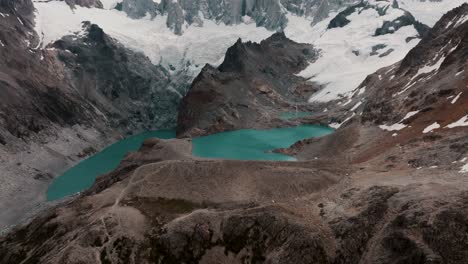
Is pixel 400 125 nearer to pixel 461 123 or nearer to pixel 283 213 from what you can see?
pixel 461 123

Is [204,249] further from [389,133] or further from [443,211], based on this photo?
[389,133]

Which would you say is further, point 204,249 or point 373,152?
point 373,152

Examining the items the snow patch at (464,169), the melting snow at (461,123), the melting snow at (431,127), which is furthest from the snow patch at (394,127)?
the snow patch at (464,169)

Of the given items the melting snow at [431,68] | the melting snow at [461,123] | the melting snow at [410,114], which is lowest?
the melting snow at [461,123]

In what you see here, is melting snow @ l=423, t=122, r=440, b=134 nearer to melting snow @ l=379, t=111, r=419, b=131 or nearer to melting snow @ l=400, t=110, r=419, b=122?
melting snow @ l=379, t=111, r=419, b=131

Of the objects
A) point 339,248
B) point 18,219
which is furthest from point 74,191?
point 339,248

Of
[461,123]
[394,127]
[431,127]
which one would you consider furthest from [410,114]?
[461,123]

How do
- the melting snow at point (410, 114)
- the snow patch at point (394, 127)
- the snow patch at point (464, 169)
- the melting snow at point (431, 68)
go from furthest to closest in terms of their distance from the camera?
the melting snow at point (431, 68)
the melting snow at point (410, 114)
the snow patch at point (394, 127)
the snow patch at point (464, 169)

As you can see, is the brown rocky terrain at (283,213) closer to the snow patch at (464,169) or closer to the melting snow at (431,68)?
the snow patch at (464,169)
